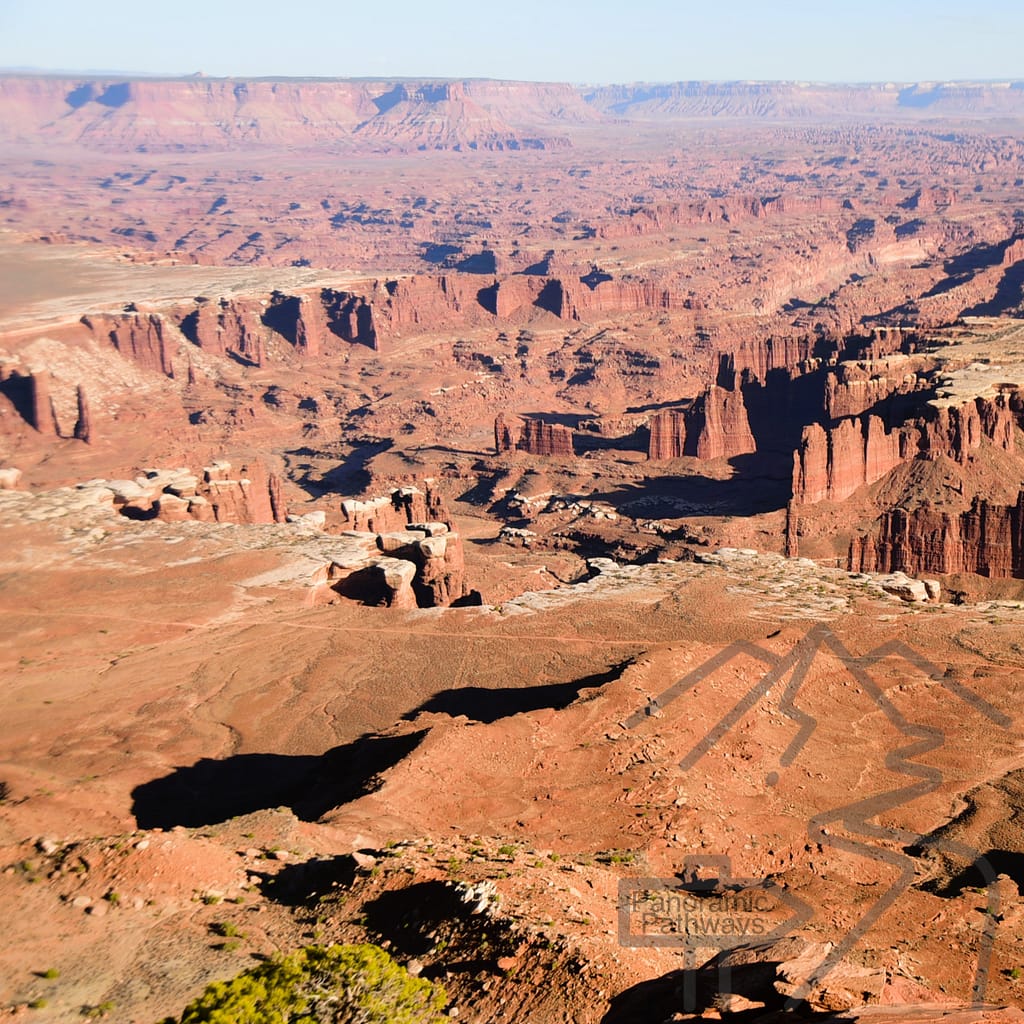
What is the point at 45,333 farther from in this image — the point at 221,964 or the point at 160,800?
the point at 221,964

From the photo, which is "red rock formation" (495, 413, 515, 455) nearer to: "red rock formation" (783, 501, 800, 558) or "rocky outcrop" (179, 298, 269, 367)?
"red rock formation" (783, 501, 800, 558)

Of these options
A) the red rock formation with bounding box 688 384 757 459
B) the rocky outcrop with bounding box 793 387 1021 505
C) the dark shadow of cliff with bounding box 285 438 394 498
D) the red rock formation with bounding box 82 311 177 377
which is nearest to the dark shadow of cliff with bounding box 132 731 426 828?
the rocky outcrop with bounding box 793 387 1021 505

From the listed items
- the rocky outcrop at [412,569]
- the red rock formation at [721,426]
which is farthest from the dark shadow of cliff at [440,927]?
the red rock formation at [721,426]

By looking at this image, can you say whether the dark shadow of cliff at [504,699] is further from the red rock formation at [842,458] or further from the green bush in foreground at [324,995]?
the red rock formation at [842,458]

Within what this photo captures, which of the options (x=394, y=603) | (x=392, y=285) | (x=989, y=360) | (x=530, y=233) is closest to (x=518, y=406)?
(x=392, y=285)

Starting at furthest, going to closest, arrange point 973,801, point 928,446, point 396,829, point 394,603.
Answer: point 928,446, point 394,603, point 973,801, point 396,829

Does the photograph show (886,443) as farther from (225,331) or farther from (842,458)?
(225,331)
